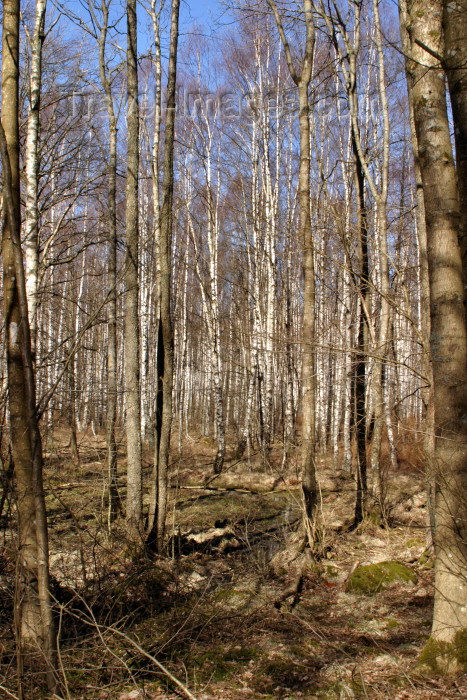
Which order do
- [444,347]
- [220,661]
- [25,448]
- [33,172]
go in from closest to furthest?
[25,448] → [444,347] → [220,661] → [33,172]

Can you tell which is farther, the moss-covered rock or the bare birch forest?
the moss-covered rock

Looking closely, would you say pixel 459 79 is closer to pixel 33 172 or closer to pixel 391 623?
pixel 391 623

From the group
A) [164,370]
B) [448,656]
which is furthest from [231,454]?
[448,656]

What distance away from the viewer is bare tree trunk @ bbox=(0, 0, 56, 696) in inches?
107

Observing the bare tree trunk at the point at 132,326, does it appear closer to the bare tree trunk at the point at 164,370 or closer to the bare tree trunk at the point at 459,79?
the bare tree trunk at the point at 164,370

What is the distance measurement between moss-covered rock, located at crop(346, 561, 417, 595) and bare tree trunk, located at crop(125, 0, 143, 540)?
2.60 meters

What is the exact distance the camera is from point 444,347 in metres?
3.51

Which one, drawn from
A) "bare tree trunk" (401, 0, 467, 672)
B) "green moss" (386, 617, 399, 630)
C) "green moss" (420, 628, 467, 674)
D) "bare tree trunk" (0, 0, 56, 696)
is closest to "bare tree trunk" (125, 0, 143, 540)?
"green moss" (386, 617, 399, 630)

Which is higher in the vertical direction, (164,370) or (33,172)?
(33,172)

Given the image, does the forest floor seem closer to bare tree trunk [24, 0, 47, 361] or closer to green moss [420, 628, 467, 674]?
green moss [420, 628, 467, 674]

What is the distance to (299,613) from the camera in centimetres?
489

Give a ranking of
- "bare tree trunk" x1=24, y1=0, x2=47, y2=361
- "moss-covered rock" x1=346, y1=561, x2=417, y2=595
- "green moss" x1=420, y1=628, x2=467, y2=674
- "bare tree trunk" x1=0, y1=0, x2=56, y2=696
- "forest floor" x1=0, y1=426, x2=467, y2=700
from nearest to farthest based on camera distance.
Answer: "bare tree trunk" x1=0, y1=0, x2=56, y2=696 < "green moss" x1=420, y1=628, x2=467, y2=674 < "forest floor" x1=0, y1=426, x2=467, y2=700 < "moss-covered rock" x1=346, y1=561, x2=417, y2=595 < "bare tree trunk" x1=24, y1=0, x2=47, y2=361

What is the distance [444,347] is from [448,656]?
1946 millimetres

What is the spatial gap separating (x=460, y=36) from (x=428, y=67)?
1.11ft
